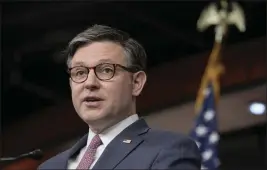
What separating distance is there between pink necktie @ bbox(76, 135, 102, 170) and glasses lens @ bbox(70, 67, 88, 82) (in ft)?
0.39

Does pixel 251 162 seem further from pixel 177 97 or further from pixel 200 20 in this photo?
pixel 200 20

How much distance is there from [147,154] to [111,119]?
0.12m

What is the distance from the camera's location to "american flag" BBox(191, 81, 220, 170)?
3424mm

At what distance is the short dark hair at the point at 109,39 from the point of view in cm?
142

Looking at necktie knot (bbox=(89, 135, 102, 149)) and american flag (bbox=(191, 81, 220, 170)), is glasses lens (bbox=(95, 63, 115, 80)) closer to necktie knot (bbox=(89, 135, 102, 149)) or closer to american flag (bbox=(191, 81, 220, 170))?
necktie knot (bbox=(89, 135, 102, 149))

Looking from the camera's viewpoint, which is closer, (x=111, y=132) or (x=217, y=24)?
(x=111, y=132)

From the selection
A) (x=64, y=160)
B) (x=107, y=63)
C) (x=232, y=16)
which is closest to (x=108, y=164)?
(x=64, y=160)

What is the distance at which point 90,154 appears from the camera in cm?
139

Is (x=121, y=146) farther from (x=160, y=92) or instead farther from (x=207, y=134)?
(x=160, y=92)

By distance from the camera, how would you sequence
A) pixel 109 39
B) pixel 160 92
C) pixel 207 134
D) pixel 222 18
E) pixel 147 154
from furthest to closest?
pixel 160 92 < pixel 222 18 < pixel 207 134 < pixel 109 39 < pixel 147 154

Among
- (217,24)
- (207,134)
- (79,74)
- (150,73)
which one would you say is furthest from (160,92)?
(79,74)

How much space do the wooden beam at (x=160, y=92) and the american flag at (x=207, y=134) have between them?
45 cm

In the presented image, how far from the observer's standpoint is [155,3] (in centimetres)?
408

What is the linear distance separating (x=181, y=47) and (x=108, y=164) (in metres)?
2.72
